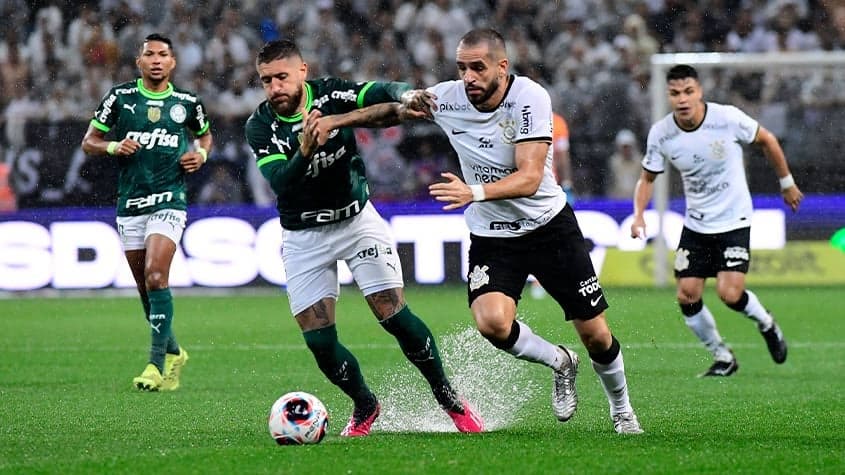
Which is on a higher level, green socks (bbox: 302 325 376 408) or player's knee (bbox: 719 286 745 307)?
green socks (bbox: 302 325 376 408)

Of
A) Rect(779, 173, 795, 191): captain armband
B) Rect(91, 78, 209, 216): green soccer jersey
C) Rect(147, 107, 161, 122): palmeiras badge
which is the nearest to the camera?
Rect(91, 78, 209, 216): green soccer jersey

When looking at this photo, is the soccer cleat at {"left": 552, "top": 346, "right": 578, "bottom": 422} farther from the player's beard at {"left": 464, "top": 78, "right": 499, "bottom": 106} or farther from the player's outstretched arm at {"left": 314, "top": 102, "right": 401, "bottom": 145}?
the player's outstretched arm at {"left": 314, "top": 102, "right": 401, "bottom": 145}

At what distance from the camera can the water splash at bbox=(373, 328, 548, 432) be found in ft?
27.3

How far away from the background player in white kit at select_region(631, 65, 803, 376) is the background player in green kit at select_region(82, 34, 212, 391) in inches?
137

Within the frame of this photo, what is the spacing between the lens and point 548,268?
7.62 m

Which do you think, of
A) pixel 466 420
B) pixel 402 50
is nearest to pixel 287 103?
pixel 466 420

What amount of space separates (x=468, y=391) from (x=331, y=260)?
168cm

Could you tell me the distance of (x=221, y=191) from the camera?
1864 centimetres

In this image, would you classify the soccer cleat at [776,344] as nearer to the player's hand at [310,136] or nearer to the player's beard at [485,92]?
the player's beard at [485,92]

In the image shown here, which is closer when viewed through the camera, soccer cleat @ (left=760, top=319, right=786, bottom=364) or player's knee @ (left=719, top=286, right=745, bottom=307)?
player's knee @ (left=719, top=286, right=745, bottom=307)

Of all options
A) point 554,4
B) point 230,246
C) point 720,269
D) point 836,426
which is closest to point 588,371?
point 720,269

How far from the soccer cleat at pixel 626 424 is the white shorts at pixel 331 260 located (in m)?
1.35

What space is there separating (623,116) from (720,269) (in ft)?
26.8

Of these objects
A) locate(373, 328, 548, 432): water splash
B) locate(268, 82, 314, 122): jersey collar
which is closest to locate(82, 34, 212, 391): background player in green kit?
locate(373, 328, 548, 432): water splash
